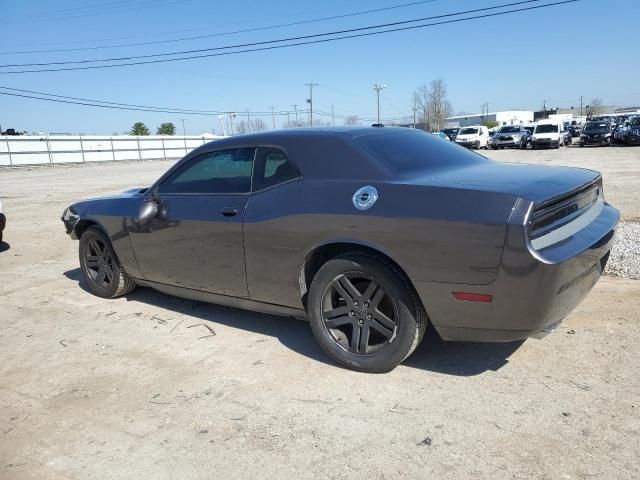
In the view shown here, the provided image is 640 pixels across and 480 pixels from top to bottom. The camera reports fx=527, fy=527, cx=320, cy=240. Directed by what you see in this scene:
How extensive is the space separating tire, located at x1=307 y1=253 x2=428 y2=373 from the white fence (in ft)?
98.4

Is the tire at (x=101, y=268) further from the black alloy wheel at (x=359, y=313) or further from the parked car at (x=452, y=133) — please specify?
the parked car at (x=452, y=133)

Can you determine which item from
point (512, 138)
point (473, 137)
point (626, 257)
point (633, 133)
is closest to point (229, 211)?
point (626, 257)

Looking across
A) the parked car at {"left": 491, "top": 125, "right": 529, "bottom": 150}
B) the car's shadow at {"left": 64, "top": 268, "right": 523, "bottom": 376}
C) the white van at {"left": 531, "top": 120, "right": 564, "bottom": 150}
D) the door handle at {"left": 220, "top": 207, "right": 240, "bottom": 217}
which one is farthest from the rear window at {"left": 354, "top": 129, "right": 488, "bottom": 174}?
the parked car at {"left": 491, "top": 125, "right": 529, "bottom": 150}

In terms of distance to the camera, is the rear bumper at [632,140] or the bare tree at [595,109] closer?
the rear bumper at [632,140]

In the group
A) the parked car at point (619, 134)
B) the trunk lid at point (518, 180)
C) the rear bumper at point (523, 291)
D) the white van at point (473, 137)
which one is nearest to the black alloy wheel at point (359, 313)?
the rear bumper at point (523, 291)

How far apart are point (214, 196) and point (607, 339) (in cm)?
302

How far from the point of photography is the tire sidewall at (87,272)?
509 centimetres

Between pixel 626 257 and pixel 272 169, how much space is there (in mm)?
3910

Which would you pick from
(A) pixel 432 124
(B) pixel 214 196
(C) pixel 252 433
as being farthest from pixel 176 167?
(A) pixel 432 124

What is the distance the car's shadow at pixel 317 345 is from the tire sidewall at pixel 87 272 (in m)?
0.26

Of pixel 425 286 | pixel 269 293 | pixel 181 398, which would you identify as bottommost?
pixel 181 398

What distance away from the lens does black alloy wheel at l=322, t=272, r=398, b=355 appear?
3275mm

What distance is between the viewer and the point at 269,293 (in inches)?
149

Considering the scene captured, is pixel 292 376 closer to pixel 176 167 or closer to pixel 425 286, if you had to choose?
pixel 425 286
